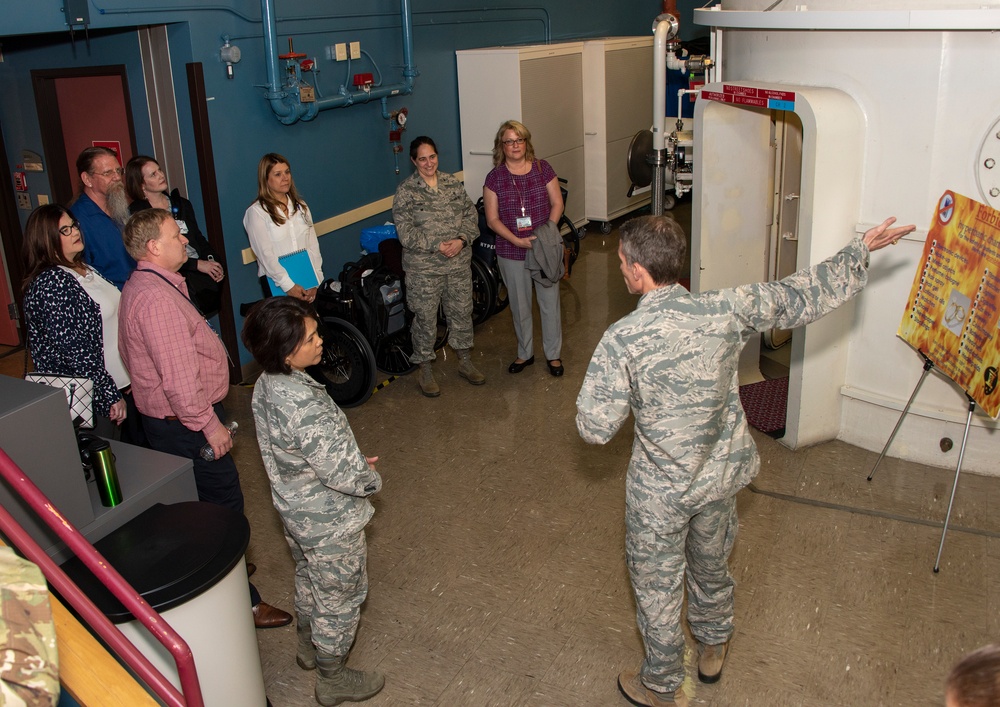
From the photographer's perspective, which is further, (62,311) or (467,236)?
(467,236)

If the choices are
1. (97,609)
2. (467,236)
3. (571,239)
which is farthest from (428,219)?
(97,609)

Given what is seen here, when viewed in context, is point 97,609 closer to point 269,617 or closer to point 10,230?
point 269,617

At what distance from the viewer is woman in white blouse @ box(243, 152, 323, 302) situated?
518cm

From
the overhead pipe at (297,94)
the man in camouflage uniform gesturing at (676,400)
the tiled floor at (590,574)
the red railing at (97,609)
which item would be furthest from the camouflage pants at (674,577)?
the overhead pipe at (297,94)

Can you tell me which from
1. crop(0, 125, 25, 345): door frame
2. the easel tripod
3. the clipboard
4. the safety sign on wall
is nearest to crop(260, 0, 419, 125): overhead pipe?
the clipboard

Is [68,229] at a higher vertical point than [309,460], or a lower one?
higher

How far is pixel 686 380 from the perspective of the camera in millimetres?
2717

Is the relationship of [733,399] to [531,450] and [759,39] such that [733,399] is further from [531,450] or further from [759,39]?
[759,39]

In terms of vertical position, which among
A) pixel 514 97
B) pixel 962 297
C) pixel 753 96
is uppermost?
pixel 753 96

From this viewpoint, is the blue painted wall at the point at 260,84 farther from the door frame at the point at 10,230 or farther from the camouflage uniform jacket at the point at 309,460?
the camouflage uniform jacket at the point at 309,460

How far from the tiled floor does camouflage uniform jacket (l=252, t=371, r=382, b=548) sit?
786 millimetres

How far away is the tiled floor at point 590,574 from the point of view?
3.34 m

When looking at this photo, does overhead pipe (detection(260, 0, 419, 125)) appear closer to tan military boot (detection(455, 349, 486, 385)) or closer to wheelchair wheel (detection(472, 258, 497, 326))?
wheelchair wheel (detection(472, 258, 497, 326))

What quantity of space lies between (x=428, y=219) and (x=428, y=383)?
108 centimetres
